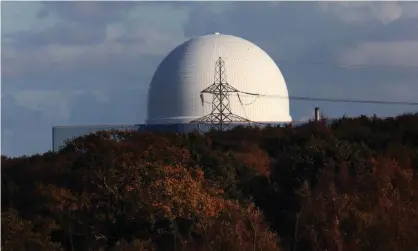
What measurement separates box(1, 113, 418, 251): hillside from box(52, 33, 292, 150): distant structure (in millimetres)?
13010

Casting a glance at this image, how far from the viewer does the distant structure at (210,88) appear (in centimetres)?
4317

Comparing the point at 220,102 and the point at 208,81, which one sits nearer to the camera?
the point at 220,102

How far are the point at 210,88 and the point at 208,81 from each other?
1.86 m

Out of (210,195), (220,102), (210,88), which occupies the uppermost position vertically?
(210,88)

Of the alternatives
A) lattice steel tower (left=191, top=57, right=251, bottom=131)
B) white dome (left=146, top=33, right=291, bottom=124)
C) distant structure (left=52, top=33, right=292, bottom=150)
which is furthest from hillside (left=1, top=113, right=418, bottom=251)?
white dome (left=146, top=33, right=291, bottom=124)

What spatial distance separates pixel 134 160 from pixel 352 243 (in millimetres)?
7323

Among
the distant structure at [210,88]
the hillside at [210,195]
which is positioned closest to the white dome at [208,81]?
the distant structure at [210,88]

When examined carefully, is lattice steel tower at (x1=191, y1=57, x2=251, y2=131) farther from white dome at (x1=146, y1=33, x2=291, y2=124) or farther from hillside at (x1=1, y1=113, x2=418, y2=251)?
hillside at (x1=1, y1=113, x2=418, y2=251)

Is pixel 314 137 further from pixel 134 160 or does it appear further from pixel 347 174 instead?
pixel 134 160

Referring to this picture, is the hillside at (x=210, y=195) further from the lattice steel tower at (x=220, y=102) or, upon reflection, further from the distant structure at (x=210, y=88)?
the distant structure at (x=210, y=88)

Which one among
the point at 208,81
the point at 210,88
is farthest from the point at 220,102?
the point at 208,81

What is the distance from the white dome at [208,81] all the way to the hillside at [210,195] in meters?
13.6

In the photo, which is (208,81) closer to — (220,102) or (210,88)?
(210,88)

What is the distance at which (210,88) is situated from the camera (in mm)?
41844
